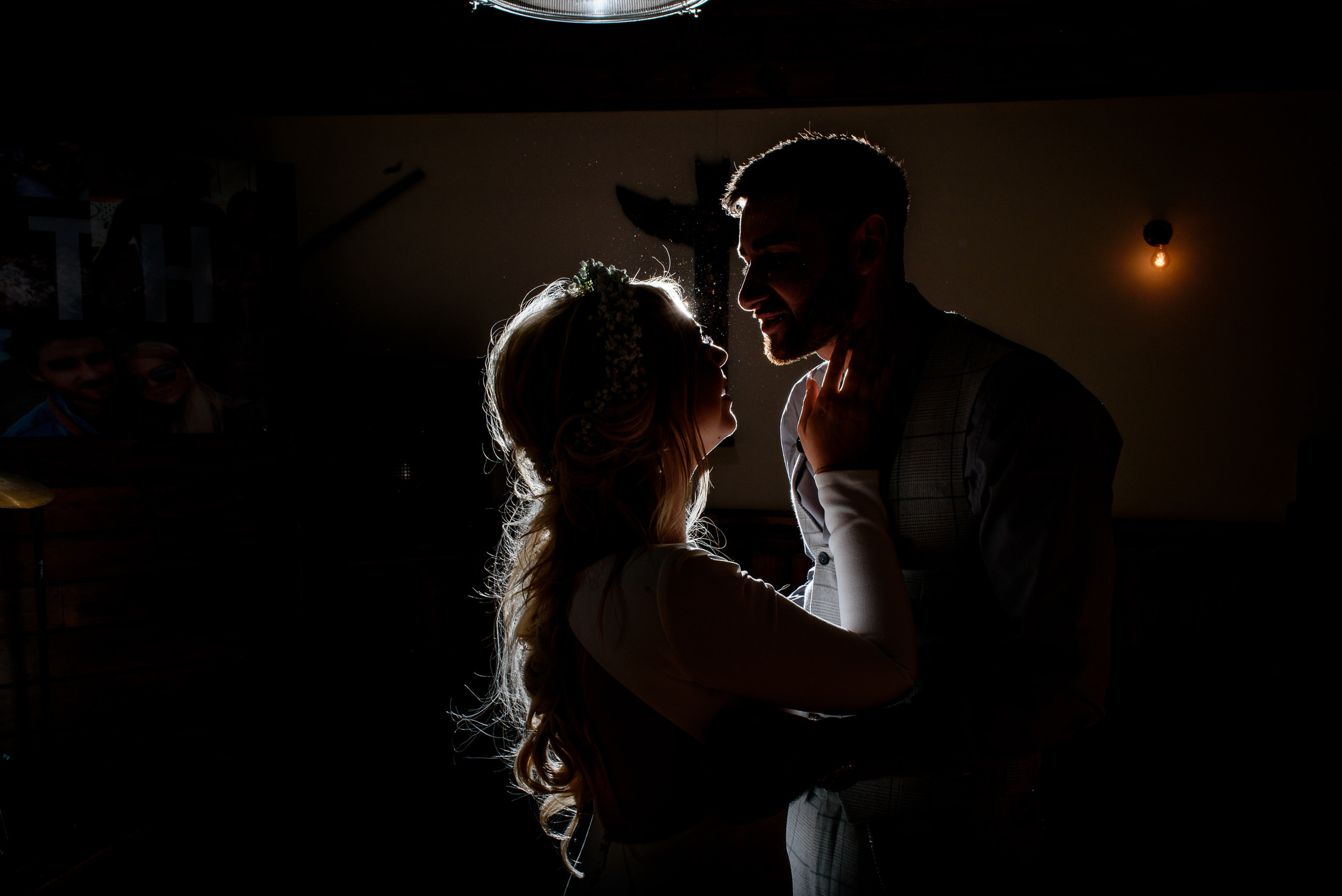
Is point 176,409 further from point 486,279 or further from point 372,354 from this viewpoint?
point 486,279

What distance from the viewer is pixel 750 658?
97 cm

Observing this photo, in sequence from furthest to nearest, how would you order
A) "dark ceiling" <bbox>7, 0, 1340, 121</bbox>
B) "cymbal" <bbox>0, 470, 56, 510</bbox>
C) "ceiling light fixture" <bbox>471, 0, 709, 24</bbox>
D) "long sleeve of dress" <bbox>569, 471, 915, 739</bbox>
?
"dark ceiling" <bbox>7, 0, 1340, 121</bbox> < "cymbal" <bbox>0, 470, 56, 510</bbox> < "ceiling light fixture" <bbox>471, 0, 709, 24</bbox> < "long sleeve of dress" <bbox>569, 471, 915, 739</bbox>

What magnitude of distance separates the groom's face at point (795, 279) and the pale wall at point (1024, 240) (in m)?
2.35

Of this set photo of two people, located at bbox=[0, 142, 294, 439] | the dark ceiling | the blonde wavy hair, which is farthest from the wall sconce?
the blonde wavy hair

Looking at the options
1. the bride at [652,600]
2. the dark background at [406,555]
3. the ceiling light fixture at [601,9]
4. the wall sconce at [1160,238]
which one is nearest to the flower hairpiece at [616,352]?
the bride at [652,600]

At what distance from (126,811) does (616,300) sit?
3.44 metres

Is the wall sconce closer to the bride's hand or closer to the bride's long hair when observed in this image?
the bride's hand

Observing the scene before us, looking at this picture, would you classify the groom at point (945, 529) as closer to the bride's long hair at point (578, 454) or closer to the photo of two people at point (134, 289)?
the bride's long hair at point (578, 454)

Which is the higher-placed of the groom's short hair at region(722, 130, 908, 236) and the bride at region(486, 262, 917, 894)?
the groom's short hair at region(722, 130, 908, 236)

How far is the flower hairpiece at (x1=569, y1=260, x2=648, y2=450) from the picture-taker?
3.66 feet

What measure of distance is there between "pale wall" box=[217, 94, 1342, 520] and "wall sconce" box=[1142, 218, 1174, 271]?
4 cm

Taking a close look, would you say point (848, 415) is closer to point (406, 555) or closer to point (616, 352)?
point (616, 352)

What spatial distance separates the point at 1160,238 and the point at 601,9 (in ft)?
10.2

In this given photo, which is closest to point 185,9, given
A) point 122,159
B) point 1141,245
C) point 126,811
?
point 122,159
